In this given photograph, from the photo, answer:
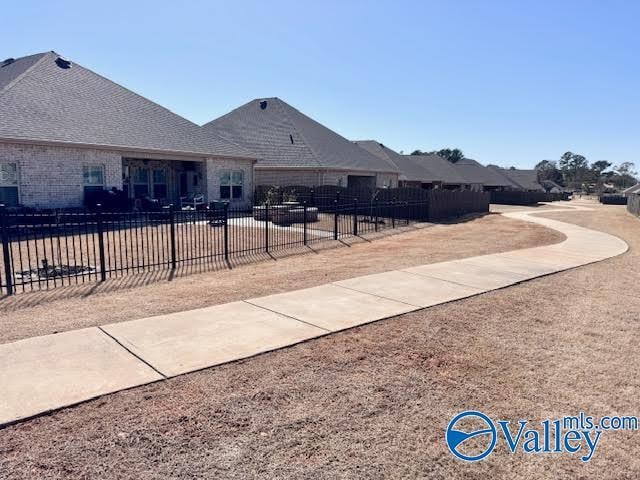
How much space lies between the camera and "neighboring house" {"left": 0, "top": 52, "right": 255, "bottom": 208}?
1777 centimetres

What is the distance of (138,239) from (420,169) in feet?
141

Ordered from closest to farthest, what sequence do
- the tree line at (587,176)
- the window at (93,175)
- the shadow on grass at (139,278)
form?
the shadow on grass at (139,278) → the window at (93,175) → the tree line at (587,176)

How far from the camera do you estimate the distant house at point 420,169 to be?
48031 millimetres

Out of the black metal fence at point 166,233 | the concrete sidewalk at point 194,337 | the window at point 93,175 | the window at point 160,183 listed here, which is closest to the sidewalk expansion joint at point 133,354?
the concrete sidewalk at point 194,337

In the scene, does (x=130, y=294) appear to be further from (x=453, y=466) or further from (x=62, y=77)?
(x=62, y=77)

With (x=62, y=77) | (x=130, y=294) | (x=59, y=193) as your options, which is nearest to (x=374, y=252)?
(x=130, y=294)

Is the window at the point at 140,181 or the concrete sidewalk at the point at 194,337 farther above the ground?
the window at the point at 140,181

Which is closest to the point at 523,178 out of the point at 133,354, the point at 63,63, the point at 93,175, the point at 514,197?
the point at 514,197

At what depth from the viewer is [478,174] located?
211 ft

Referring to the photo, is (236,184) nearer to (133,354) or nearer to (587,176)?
(133,354)

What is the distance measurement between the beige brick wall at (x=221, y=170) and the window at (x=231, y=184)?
185 millimetres

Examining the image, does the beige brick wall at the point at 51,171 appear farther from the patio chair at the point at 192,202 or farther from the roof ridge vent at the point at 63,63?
the roof ridge vent at the point at 63,63

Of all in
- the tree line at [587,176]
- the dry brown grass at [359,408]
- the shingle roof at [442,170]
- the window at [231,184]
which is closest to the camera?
the dry brown grass at [359,408]

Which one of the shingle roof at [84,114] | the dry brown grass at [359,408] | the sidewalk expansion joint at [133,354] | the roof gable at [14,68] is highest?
the roof gable at [14,68]
